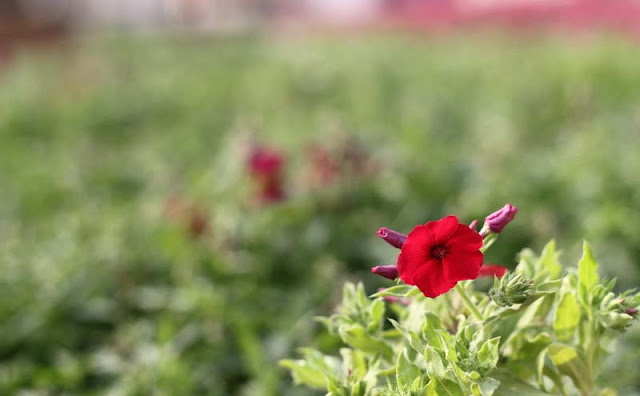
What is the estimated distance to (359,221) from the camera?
2383 mm

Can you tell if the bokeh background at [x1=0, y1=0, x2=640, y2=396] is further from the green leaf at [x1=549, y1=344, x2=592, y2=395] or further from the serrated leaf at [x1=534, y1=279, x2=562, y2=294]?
the serrated leaf at [x1=534, y1=279, x2=562, y2=294]

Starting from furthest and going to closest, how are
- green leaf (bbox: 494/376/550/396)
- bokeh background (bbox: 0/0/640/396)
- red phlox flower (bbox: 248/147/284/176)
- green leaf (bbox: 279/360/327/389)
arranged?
red phlox flower (bbox: 248/147/284/176)
bokeh background (bbox: 0/0/640/396)
green leaf (bbox: 279/360/327/389)
green leaf (bbox: 494/376/550/396)

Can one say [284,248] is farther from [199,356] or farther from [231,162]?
[199,356]

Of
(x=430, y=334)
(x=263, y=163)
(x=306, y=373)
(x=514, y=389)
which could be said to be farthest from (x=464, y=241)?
(x=263, y=163)

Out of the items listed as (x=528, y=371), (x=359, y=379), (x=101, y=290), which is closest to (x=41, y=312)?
(x=101, y=290)

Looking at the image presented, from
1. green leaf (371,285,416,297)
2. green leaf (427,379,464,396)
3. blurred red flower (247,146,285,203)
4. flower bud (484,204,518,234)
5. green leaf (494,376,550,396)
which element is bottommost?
blurred red flower (247,146,285,203)

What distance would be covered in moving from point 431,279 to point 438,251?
0.04 meters

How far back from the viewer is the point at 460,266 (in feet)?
2.88

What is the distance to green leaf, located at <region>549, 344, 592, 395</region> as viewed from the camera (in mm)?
1021

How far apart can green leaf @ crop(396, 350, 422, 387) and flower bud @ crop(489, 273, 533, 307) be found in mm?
145

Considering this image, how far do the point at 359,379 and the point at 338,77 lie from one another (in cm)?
464

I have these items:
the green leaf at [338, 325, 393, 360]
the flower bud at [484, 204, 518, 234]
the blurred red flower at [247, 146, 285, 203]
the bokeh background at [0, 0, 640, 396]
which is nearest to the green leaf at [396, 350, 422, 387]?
the green leaf at [338, 325, 393, 360]

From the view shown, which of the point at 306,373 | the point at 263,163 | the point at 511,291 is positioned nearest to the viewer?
the point at 511,291

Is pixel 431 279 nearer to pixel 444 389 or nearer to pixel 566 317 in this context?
pixel 444 389
